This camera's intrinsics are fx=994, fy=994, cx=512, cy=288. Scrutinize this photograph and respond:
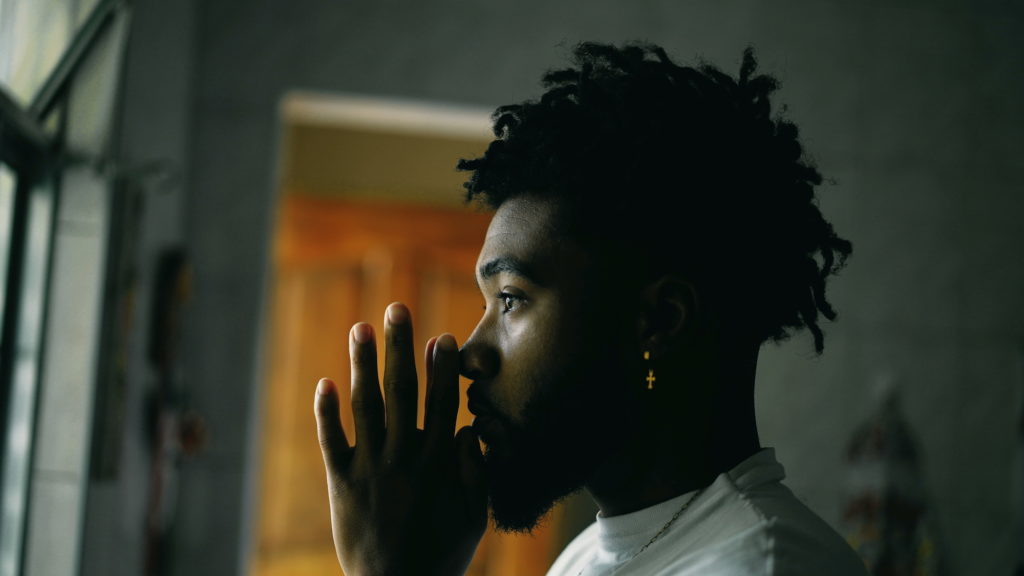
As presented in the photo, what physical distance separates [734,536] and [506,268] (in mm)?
348

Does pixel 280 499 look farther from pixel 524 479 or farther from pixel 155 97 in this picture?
pixel 524 479

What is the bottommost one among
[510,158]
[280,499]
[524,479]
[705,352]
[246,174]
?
[280,499]

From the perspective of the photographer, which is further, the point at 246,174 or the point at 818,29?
the point at 818,29

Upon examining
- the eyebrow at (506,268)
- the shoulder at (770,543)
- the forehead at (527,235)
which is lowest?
the shoulder at (770,543)

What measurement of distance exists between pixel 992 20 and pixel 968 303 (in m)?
1.06

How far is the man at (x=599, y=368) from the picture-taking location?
100 centimetres

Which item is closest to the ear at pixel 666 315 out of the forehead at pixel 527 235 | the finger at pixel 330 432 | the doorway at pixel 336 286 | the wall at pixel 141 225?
the forehead at pixel 527 235

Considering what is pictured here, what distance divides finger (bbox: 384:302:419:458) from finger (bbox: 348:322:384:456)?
1 cm

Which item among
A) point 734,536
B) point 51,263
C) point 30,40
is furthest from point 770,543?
point 51,263

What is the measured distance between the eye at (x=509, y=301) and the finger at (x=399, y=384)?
0.10 metres

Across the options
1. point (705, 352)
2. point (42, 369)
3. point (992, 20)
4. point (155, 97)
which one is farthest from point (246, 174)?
point (992, 20)

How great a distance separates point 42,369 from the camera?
193 cm

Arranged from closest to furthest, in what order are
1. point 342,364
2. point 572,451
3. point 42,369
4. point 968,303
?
1. point 572,451
2. point 42,369
3. point 968,303
4. point 342,364

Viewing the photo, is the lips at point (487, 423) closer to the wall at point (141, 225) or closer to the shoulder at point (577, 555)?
the shoulder at point (577, 555)
